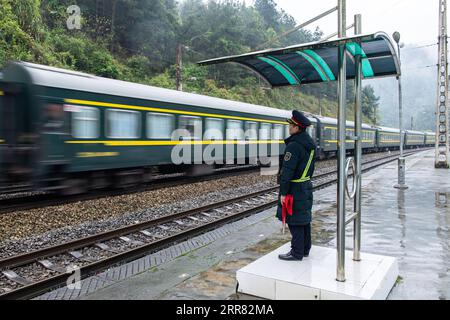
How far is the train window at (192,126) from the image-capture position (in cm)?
1407

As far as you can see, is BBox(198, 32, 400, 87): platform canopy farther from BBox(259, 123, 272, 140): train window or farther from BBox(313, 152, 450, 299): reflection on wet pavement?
BBox(259, 123, 272, 140): train window

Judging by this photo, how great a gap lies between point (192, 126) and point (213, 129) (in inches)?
53.4

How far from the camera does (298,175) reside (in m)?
4.78

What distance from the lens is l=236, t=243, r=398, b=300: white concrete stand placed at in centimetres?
393

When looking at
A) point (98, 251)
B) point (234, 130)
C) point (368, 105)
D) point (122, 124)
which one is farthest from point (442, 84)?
point (368, 105)

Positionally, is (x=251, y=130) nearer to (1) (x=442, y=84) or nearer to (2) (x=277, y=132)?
(2) (x=277, y=132)

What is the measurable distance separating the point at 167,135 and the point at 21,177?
16.5 ft

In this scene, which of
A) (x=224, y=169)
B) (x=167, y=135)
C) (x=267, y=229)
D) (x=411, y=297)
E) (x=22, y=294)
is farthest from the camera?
(x=224, y=169)

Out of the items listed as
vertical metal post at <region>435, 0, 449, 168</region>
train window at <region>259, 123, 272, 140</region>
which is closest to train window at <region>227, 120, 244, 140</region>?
train window at <region>259, 123, 272, 140</region>

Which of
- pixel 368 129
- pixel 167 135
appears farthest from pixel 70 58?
pixel 368 129

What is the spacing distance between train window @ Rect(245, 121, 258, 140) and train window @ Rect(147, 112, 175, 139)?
203 inches

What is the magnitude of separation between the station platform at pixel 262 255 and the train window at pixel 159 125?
16.6 feet

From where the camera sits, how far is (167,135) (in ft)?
43.9

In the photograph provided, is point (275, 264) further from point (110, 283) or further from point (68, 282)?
point (68, 282)
